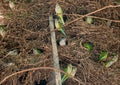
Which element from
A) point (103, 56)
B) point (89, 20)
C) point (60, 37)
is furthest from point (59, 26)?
point (103, 56)

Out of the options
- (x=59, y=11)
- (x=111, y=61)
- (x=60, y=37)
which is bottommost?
(x=111, y=61)

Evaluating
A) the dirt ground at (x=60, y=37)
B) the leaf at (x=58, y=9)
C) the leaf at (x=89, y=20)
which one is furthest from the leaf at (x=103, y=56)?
the leaf at (x=58, y=9)

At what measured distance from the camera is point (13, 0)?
1760 millimetres

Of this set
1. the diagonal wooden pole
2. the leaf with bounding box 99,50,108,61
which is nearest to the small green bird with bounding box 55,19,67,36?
the diagonal wooden pole

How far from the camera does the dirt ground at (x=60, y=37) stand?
1576mm

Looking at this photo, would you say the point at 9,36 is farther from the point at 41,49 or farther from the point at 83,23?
the point at 83,23

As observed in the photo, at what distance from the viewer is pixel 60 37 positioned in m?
1.68

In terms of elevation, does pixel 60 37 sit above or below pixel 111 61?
above

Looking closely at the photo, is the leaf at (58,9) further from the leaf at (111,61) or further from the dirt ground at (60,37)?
the leaf at (111,61)

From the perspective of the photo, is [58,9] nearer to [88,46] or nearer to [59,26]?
[59,26]

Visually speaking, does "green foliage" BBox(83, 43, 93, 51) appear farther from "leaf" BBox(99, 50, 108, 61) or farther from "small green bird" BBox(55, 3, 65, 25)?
"small green bird" BBox(55, 3, 65, 25)

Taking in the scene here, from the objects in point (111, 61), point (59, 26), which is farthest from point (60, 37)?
point (111, 61)

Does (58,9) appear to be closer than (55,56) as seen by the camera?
No

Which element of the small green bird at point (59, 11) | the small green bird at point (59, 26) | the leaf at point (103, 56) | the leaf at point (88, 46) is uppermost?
the small green bird at point (59, 11)
